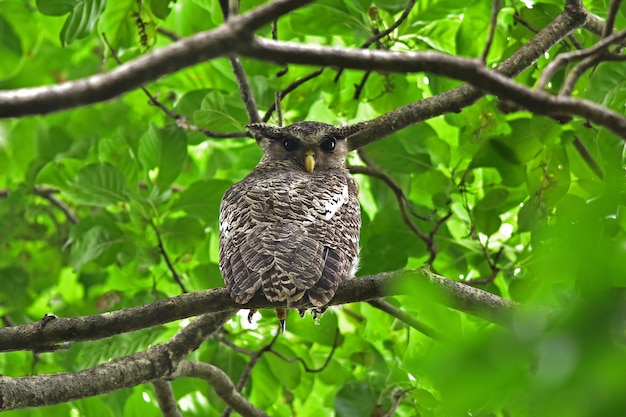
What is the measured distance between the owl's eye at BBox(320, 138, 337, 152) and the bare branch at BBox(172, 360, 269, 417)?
1.95m

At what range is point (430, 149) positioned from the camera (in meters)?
5.28

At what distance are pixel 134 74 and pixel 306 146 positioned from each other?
4139mm

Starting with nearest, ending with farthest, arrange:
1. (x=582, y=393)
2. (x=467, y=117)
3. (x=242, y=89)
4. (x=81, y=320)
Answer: (x=582, y=393), (x=81, y=320), (x=242, y=89), (x=467, y=117)

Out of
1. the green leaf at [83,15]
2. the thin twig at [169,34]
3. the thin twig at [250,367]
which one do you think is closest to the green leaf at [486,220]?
the thin twig at [250,367]

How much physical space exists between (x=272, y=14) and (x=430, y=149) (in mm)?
3546

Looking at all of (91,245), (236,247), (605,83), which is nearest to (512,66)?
(605,83)

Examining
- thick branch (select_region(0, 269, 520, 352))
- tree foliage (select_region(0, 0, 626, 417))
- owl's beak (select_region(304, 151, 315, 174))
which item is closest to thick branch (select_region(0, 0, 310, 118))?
tree foliage (select_region(0, 0, 626, 417))

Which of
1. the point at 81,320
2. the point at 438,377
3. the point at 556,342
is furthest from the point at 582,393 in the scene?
the point at 81,320

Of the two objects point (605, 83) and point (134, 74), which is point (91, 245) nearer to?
point (605, 83)

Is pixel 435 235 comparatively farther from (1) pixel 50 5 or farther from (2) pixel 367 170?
(1) pixel 50 5

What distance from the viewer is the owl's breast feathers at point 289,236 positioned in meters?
3.67

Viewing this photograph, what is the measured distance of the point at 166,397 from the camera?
4500 mm

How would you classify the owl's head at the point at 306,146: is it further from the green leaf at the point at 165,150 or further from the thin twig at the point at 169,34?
the thin twig at the point at 169,34

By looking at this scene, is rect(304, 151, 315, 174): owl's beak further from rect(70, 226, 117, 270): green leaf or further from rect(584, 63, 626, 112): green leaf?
rect(584, 63, 626, 112): green leaf
